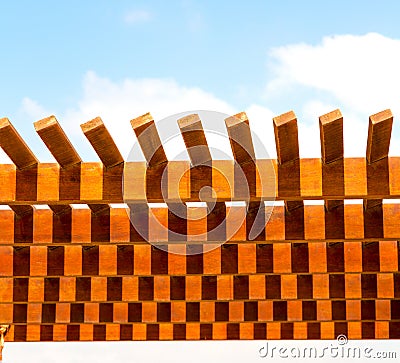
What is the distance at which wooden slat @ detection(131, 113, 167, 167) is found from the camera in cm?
536

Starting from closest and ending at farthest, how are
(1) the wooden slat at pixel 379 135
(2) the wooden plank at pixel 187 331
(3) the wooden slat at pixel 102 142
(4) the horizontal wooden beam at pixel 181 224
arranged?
(1) the wooden slat at pixel 379 135, (3) the wooden slat at pixel 102 142, (4) the horizontal wooden beam at pixel 181 224, (2) the wooden plank at pixel 187 331

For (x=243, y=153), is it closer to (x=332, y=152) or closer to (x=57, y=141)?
(x=332, y=152)

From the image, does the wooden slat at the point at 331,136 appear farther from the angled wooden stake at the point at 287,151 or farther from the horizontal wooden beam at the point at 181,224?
the horizontal wooden beam at the point at 181,224

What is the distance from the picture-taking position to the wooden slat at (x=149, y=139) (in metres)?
5.36

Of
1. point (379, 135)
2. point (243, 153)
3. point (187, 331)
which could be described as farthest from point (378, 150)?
point (187, 331)

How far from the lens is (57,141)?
18.5 feet

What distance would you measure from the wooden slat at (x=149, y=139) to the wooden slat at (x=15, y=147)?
85 cm

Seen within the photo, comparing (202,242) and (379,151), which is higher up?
(379,151)

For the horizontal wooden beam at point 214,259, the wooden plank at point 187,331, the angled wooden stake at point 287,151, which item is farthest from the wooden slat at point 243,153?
the wooden plank at point 187,331

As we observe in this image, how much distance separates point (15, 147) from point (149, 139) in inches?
38.1

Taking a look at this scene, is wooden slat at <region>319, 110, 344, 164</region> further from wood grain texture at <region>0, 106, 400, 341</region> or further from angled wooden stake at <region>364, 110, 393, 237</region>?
angled wooden stake at <region>364, 110, 393, 237</region>

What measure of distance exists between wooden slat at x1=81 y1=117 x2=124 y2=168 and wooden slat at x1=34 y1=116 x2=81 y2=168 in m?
0.20

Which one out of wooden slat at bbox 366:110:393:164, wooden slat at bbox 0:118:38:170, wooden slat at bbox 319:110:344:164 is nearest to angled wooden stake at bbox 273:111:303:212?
wooden slat at bbox 319:110:344:164
